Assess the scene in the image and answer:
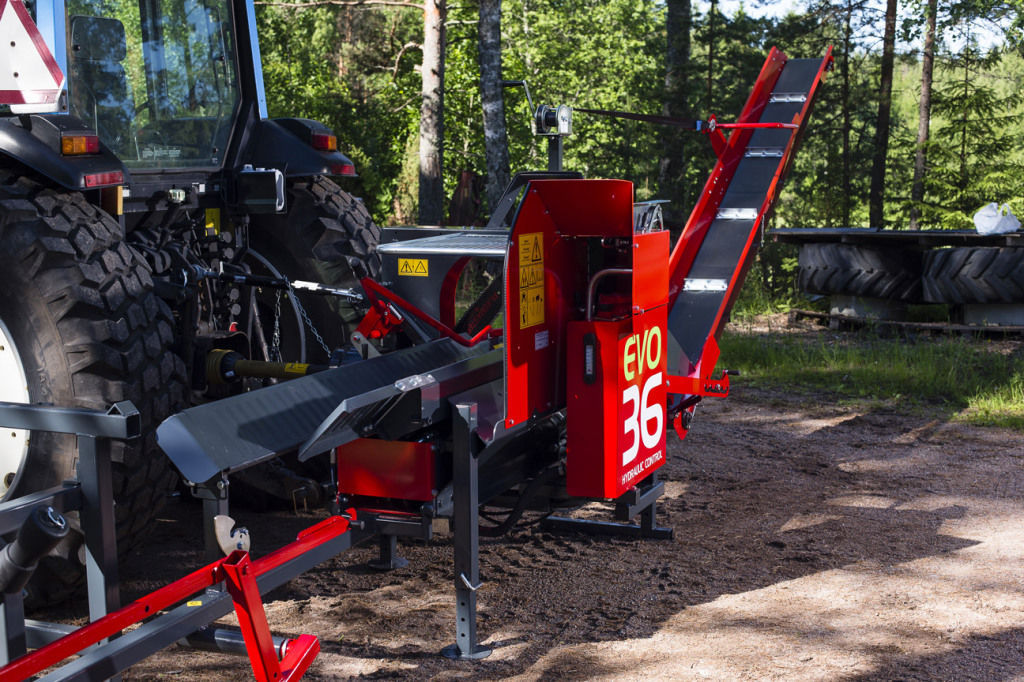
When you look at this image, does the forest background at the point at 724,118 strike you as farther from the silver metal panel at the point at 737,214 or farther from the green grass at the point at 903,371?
the silver metal panel at the point at 737,214

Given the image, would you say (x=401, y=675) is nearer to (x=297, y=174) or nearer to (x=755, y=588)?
(x=755, y=588)

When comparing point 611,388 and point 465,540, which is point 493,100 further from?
point 465,540

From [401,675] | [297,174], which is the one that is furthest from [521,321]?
[297,174]

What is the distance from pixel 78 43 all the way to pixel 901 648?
3889mm

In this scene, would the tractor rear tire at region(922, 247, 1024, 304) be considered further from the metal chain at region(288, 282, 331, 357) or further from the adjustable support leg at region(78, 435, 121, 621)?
the adjustable support leg at region(78, 435, 121, 621)

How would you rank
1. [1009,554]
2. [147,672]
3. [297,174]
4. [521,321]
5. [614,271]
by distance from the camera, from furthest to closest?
1. [297,174]
2. [1009,554]
3. [614,271]
4. [521,321]
5. [147,672]

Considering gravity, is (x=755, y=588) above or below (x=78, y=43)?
below

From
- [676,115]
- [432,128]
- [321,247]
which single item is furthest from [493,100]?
[321,247]

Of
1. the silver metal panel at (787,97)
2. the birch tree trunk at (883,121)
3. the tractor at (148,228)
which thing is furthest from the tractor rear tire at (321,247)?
the birch tree trunk at (883,121)

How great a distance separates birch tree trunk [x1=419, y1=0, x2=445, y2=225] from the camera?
14.3 meters

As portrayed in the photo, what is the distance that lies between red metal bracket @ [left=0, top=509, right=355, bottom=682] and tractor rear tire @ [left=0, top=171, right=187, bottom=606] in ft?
3.40

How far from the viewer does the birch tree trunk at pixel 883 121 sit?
13375 millimetres

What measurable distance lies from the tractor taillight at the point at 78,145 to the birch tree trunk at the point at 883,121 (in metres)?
11.2

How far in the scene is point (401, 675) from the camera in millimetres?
3363
